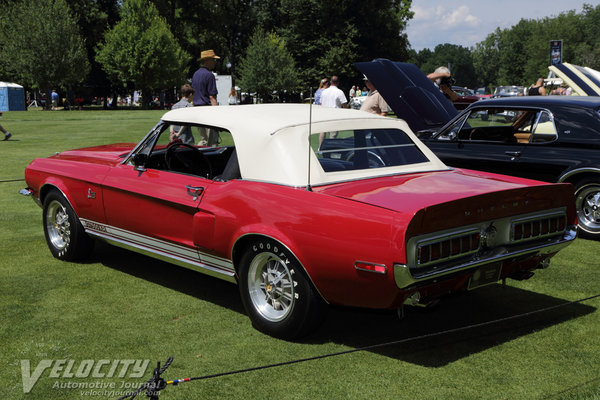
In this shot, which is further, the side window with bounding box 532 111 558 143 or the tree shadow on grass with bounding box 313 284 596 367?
the side window with bounding box 532 111 558 143

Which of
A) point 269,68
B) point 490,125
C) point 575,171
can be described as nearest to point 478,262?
point 575,171

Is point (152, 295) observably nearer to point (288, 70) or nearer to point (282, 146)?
point (282, 146)

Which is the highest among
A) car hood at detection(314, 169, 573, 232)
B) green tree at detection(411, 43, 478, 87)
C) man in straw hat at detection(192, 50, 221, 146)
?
green tree at detection(411, 43, 478, 87)

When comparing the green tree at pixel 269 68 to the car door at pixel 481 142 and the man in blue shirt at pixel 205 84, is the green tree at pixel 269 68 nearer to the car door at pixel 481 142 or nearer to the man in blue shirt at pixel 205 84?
the man in blue shirt at pixel 205 84

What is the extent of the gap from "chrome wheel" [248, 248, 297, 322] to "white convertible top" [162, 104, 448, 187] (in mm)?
546

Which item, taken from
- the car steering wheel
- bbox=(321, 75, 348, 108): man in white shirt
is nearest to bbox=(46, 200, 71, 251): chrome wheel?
the car steering wheel

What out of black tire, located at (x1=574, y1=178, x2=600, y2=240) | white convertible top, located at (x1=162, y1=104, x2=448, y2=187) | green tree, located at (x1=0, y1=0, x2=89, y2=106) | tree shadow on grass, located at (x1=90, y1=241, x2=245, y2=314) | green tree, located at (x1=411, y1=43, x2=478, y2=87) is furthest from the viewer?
green tree, located at (x1=411, y1=43, x2=478, y2=87)

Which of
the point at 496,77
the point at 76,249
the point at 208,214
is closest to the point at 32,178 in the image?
the point at 76,249

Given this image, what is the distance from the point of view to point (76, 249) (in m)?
6.30

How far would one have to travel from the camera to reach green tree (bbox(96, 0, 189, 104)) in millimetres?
56406

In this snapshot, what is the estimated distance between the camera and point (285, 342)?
448 centimetres

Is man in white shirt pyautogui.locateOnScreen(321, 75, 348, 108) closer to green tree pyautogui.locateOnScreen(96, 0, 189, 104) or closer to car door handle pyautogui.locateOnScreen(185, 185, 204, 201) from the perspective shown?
car door handle pyautogui.locateOnScreen(185, 185, 204, 201)

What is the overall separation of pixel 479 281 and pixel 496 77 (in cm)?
18059

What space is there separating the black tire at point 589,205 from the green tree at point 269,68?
53.1 metres
